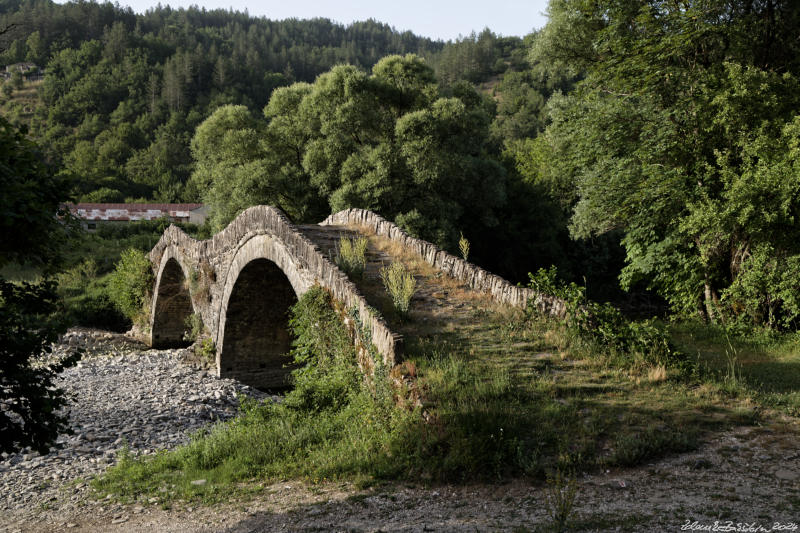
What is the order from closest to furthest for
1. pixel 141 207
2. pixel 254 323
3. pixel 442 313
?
pixel 442 313 < pixel 254 323 < pixel 141 207

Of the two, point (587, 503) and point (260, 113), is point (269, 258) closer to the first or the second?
point (587, 503)

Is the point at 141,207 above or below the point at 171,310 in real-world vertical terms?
above

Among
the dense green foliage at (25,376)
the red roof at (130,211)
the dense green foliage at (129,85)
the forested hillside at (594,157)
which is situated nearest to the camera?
the dense green foliage at (25,376)

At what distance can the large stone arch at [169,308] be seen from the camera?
77.0ft

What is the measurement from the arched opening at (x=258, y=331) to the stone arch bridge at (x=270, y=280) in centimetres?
3

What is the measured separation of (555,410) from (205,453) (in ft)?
15.2

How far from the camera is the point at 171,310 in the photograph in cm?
2412

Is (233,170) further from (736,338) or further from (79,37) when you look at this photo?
(79,37)

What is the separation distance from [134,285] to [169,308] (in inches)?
133

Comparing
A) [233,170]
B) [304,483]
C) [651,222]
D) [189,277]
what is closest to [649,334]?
[304,483]

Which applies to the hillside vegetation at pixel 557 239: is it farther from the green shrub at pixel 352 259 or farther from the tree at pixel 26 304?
the green shrub at pixel 352 259

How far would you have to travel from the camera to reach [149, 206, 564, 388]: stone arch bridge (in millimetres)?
8758

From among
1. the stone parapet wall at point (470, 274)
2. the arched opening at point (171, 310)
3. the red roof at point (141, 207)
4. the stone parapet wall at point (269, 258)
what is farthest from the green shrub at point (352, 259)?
the red roof at point (141, 207)

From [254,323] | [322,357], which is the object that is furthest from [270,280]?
[322,357]
